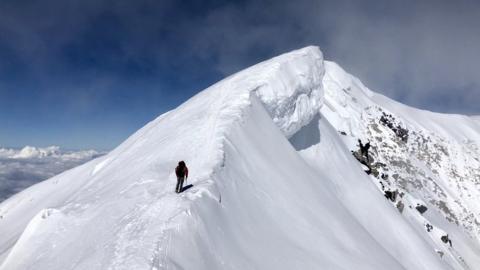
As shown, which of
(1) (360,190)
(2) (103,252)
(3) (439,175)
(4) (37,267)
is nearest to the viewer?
(2) (103,252)

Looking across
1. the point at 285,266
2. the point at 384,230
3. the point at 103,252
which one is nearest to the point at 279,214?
the point at 285,266

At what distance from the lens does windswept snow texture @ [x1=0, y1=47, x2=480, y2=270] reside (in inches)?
344

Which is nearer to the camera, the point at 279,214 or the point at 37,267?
the point at 37,267

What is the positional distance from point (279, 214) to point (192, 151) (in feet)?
16.5

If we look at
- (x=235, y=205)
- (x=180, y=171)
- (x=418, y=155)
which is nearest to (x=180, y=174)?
(x=180, y=171)

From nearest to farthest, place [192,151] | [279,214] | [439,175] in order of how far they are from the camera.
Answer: [279,214]
[192,151]
[439,175]

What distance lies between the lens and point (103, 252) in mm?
8406

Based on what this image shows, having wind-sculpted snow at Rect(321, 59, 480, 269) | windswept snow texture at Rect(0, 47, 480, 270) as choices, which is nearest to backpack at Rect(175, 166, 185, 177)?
windswept snow texture at Rect(0, 47, 480, 270)

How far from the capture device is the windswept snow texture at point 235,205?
875 centimetres

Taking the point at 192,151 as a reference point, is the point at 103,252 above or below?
below

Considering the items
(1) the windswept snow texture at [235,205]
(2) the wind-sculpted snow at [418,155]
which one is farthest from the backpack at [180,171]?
(2) the wind-sculpted snow at [418,155]

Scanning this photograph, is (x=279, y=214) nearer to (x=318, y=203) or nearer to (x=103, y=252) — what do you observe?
(x=318, y=203)

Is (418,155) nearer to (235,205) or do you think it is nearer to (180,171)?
(235,205)

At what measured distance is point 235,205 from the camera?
11406 millimetres
